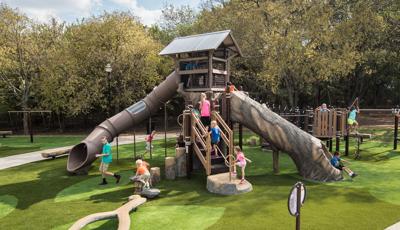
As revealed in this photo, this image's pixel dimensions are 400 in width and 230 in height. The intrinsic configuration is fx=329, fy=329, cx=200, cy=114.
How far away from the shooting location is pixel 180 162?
13.5 metres

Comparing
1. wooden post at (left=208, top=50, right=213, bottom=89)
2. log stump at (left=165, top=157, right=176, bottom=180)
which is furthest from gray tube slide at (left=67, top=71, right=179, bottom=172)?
log stump at (left=165, top=157, right=176, bottom=180)

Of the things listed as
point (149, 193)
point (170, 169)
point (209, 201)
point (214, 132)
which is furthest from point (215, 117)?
point (149, 193)

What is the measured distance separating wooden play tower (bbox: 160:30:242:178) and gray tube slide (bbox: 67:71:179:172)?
968mm

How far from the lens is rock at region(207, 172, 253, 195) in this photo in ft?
36.1

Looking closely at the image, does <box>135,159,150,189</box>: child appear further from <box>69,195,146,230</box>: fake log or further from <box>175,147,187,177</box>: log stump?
<box>175,147,187,177</box>: log stump

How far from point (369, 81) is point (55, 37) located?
36561 millimetres

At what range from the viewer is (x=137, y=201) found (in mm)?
9758

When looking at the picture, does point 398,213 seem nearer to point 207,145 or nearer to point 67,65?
point 207,145

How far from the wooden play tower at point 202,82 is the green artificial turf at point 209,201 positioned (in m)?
1.25

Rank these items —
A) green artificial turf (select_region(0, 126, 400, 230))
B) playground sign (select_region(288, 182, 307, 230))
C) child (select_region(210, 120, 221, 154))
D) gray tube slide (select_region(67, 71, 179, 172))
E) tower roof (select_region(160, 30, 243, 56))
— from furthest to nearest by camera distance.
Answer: gray tube slide (select_region(67, 71, 179, 172)) → tower roof (select_region(160, 30, 243, 56)) → child (select_region(210, 120, 221, 154)) → green artificial turf (select_region(0, 126, 400, 230)) → playground sign (select_region(288, 182, 307, 230))

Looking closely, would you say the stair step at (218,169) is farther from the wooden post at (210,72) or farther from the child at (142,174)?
the wooden post at (210,72)

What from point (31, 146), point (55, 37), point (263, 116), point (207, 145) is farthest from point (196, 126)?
point (55, 37)

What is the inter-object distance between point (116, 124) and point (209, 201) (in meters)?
7.55

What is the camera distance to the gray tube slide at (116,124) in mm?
14648
